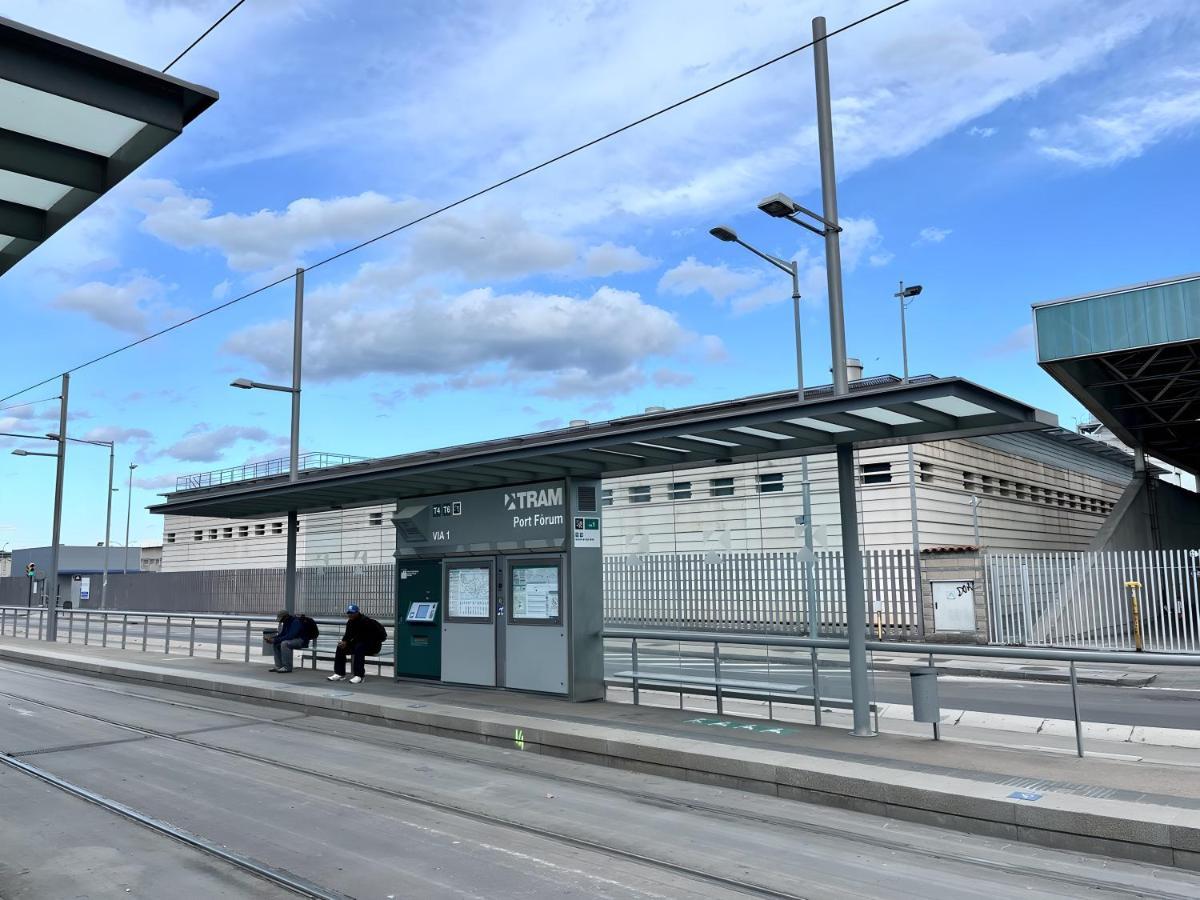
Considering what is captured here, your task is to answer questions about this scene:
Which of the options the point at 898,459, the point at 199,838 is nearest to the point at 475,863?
the point at 199,838

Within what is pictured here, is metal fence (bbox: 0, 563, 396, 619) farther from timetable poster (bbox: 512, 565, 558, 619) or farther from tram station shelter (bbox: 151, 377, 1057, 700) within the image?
timetable poster (bbox: 512, 565, 558, 619)

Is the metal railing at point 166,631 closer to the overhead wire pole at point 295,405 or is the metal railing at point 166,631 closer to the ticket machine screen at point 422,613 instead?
the overhead wire pole at point 295,405

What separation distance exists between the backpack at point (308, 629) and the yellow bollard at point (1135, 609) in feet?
56.1

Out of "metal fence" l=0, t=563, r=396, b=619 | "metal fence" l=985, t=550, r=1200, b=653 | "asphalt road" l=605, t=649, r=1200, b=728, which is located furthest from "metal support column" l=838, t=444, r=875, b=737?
"metal fence" l=985, t=550, r=1200, b=653

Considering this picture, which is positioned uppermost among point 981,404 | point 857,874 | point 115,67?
point 115,67

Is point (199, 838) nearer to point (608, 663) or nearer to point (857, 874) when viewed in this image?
point (857, 874)

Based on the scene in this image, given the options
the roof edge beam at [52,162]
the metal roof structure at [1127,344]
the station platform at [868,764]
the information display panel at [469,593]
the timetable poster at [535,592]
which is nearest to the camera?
the roof edge beam at [52,162]

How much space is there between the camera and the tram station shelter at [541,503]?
31.3ft

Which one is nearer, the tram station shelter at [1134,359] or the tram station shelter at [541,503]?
the tram station shelter at [541,503]

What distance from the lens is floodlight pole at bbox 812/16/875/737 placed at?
33.6ft

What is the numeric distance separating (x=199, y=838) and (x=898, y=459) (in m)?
24.0

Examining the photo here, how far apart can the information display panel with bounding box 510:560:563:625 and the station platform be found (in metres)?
1.13

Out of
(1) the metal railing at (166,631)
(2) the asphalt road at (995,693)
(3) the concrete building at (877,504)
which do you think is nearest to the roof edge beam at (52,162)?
(2) the asphalt road at (995,693)

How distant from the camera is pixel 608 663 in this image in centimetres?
1339
